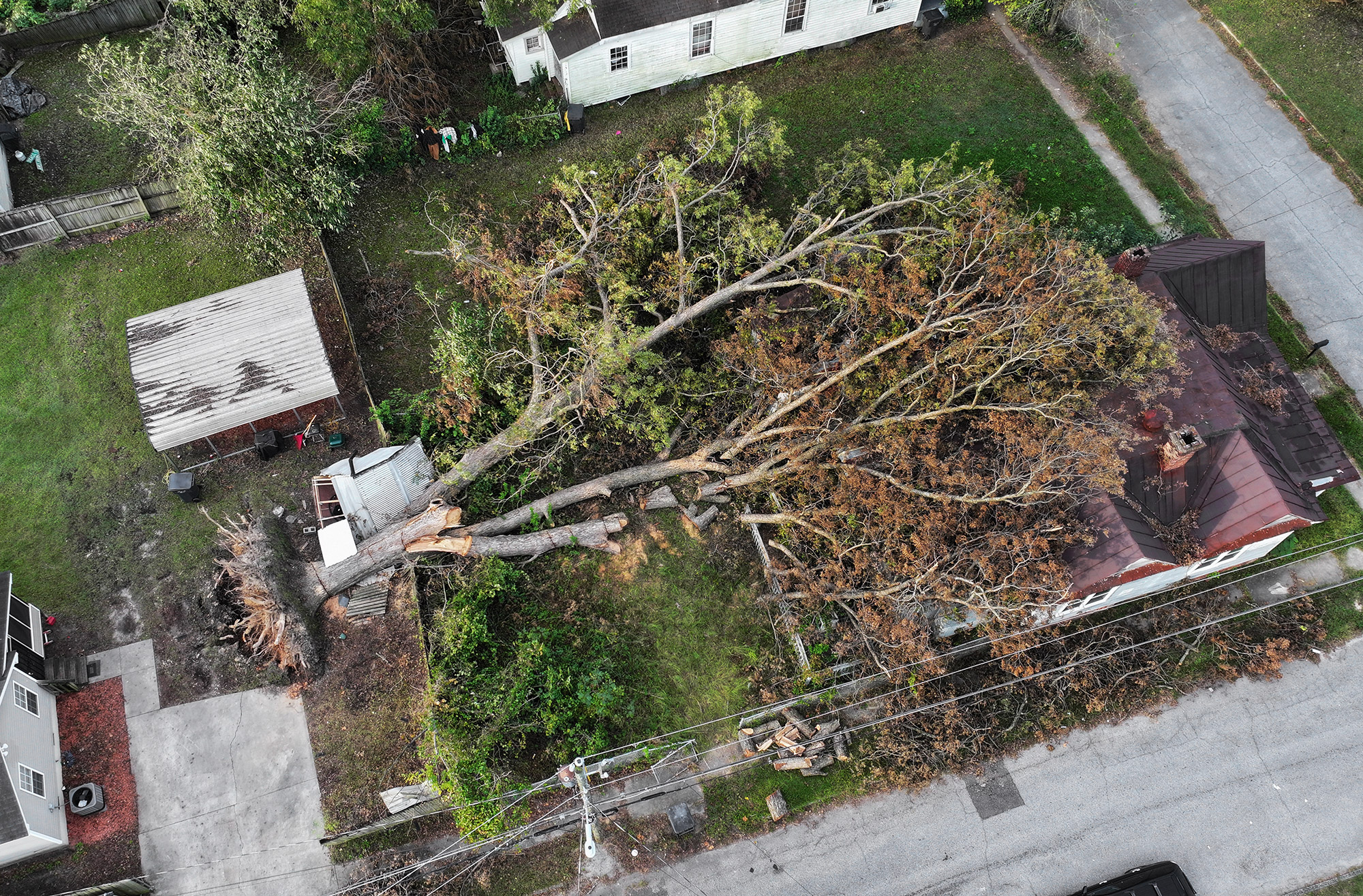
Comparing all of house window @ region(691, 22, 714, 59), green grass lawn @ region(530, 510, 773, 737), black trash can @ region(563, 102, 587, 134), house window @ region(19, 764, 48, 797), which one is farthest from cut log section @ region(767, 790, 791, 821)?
house window @ region(691, 22, 714, 59)

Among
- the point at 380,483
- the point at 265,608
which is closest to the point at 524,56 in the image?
the point at 380,483

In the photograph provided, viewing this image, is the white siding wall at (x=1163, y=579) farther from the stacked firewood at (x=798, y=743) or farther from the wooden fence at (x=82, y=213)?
the wooden fence at (x=82, y=213)

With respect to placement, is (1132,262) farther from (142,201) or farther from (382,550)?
(142,201)

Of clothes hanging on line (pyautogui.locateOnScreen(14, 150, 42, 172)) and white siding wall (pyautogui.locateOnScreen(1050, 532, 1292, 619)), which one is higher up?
clothes hanging on line (pyautogui.locateOnScreen(14, 150, 42, 172))

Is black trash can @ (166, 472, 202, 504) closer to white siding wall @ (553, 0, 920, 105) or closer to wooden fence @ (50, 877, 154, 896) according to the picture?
wooden fence @ (50, 877, 154, 896)

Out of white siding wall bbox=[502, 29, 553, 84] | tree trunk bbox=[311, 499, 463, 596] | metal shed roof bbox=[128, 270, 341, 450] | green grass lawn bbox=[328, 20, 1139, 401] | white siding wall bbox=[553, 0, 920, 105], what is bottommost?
tree trunk bbox=[311, 499, 463, 596]
